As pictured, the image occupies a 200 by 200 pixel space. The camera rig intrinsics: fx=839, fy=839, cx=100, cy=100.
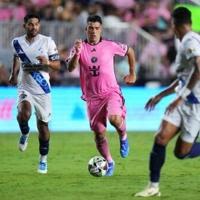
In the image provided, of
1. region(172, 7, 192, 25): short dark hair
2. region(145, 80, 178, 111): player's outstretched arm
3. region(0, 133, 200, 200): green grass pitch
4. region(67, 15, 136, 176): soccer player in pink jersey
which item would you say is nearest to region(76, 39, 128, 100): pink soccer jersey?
region(67, 15, 136, 176): soccer player in pink jersey

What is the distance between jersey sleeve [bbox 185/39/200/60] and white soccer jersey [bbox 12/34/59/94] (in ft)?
11.3

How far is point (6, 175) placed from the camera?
12.2 metres

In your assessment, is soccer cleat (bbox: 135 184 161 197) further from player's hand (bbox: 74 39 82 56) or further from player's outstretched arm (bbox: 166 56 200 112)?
player's hand (bbox: 74 39 82 56)

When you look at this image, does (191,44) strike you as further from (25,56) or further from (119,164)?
(119,164)

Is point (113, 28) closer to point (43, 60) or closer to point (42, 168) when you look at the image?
point (43, 60)

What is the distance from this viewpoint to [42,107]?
12.7m

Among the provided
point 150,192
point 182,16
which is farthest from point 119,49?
point 150,192

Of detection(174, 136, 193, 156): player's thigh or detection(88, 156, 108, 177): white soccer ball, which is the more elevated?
detection(174, 136, 193, 156): player's thigh

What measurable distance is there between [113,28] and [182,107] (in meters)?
12.3

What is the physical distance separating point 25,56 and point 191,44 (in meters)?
3.81

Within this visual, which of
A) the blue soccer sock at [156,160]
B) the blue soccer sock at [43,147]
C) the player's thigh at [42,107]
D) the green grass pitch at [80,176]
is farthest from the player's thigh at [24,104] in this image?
the blue soccer sock at [156,160]

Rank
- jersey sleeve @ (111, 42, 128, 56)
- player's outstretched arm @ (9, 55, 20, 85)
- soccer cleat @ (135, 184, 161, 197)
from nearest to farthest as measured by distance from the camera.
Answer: soccer cleat @ (135, 184, 161, 197) < jersey sleeve @ (111, 42, 128, 56) < player's outstretched arm @ (9, 55, 20, 85)

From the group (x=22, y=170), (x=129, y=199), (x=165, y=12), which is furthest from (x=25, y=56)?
(x=165, y=12)

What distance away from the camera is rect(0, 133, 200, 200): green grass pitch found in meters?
10.2
